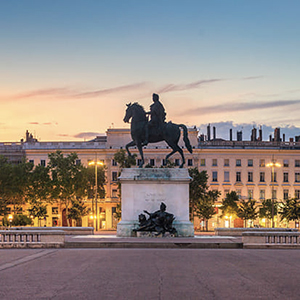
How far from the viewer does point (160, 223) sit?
88.5ft

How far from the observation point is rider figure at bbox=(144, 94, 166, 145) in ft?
94.4

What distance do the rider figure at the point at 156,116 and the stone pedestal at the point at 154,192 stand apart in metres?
2.22

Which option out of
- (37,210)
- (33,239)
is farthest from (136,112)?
(37,210)

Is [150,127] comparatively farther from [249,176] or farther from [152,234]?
[249,176]

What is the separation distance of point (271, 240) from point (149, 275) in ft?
33.7

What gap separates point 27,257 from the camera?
19031mm

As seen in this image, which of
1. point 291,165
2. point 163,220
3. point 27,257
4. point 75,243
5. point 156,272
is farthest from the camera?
point 291,165

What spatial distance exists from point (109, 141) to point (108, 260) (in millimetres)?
85726

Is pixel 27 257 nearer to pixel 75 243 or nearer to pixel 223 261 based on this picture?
pixel 75 243

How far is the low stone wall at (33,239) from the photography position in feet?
75.3

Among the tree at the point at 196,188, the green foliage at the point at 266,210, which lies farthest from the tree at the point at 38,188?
the green foliage at the point at 266,210

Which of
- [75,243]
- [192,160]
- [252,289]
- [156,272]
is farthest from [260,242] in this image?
[192,160]

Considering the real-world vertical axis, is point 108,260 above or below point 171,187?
below

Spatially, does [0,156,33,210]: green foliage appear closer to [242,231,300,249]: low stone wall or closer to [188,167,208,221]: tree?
[188,167,208,221]: tree
